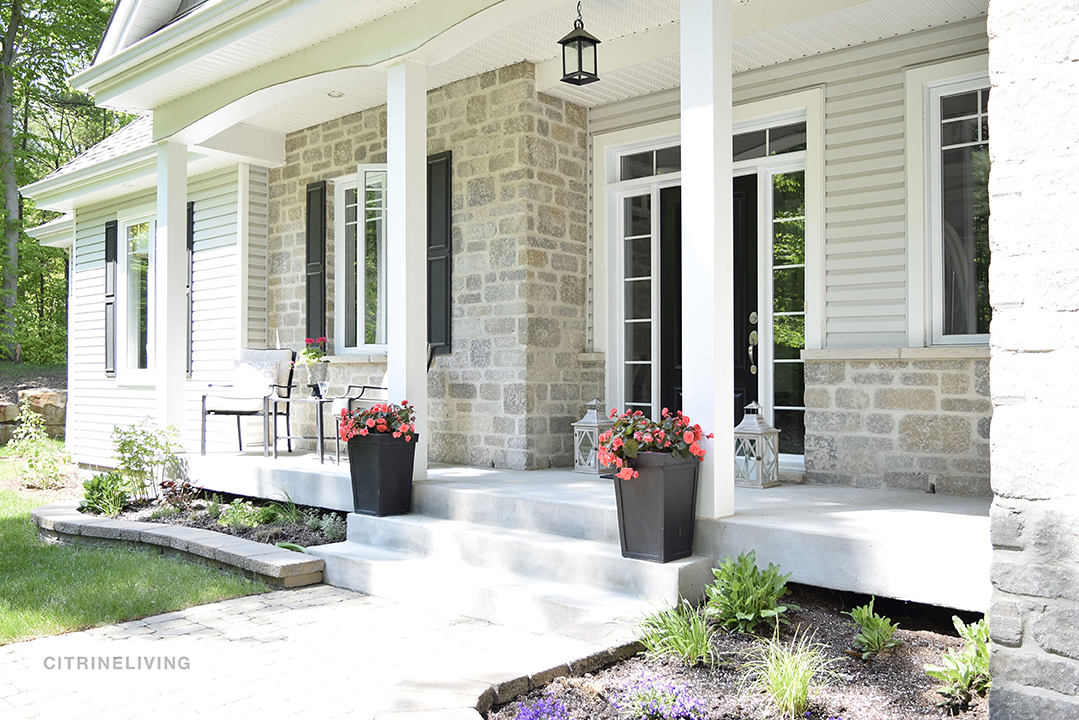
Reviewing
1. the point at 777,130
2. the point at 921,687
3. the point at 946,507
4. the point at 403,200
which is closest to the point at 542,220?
the point at 403,200

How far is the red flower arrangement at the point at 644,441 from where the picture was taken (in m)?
3.62

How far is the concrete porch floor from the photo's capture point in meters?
3.19

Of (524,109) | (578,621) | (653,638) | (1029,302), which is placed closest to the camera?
(1029,302)

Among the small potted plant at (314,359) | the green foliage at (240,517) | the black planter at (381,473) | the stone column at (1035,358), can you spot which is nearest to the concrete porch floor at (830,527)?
the black planter at (381,473)

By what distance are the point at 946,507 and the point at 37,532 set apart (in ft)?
19.6

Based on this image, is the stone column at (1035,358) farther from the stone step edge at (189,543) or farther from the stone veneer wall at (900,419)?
the stone step edge at (189,543)

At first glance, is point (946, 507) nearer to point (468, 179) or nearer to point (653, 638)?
point (653, 638)

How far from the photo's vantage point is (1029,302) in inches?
97.7

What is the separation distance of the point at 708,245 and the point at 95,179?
7512 mm

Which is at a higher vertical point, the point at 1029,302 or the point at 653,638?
the point at 1029,302

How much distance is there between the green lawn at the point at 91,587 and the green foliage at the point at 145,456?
1107 millimetres

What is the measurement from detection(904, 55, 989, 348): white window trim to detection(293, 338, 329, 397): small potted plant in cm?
450

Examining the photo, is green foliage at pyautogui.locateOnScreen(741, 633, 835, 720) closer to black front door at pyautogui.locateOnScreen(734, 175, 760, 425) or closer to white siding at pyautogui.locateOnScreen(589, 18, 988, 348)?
white siding at pyautogui.locateOnScreen(589, 18, 988, 348)

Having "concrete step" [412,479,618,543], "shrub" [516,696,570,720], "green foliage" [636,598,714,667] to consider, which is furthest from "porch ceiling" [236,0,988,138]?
"shrub" [516,696,570,720]
